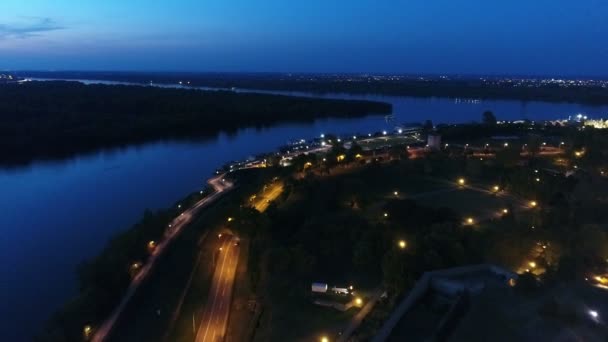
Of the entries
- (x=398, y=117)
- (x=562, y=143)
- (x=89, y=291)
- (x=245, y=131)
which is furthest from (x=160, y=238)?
(x=398, y=117)

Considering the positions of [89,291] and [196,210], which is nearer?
[89,291]

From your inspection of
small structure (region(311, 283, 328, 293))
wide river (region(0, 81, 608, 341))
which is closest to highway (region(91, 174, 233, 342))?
wide river (region(0, 81, 608, 341))

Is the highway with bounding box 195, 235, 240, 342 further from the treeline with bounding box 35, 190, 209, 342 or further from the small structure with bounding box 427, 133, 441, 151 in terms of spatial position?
the small structure with bounding box 427, 133, 441, 151

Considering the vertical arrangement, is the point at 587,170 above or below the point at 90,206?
above

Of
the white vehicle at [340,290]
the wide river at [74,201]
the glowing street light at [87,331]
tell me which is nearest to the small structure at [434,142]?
the wide river at [74,201]

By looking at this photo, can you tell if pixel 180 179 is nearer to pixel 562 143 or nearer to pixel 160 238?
pixel 160 238

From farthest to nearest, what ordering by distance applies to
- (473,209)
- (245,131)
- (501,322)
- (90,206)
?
(245,131), (90,206), (473,209), (501,322)
